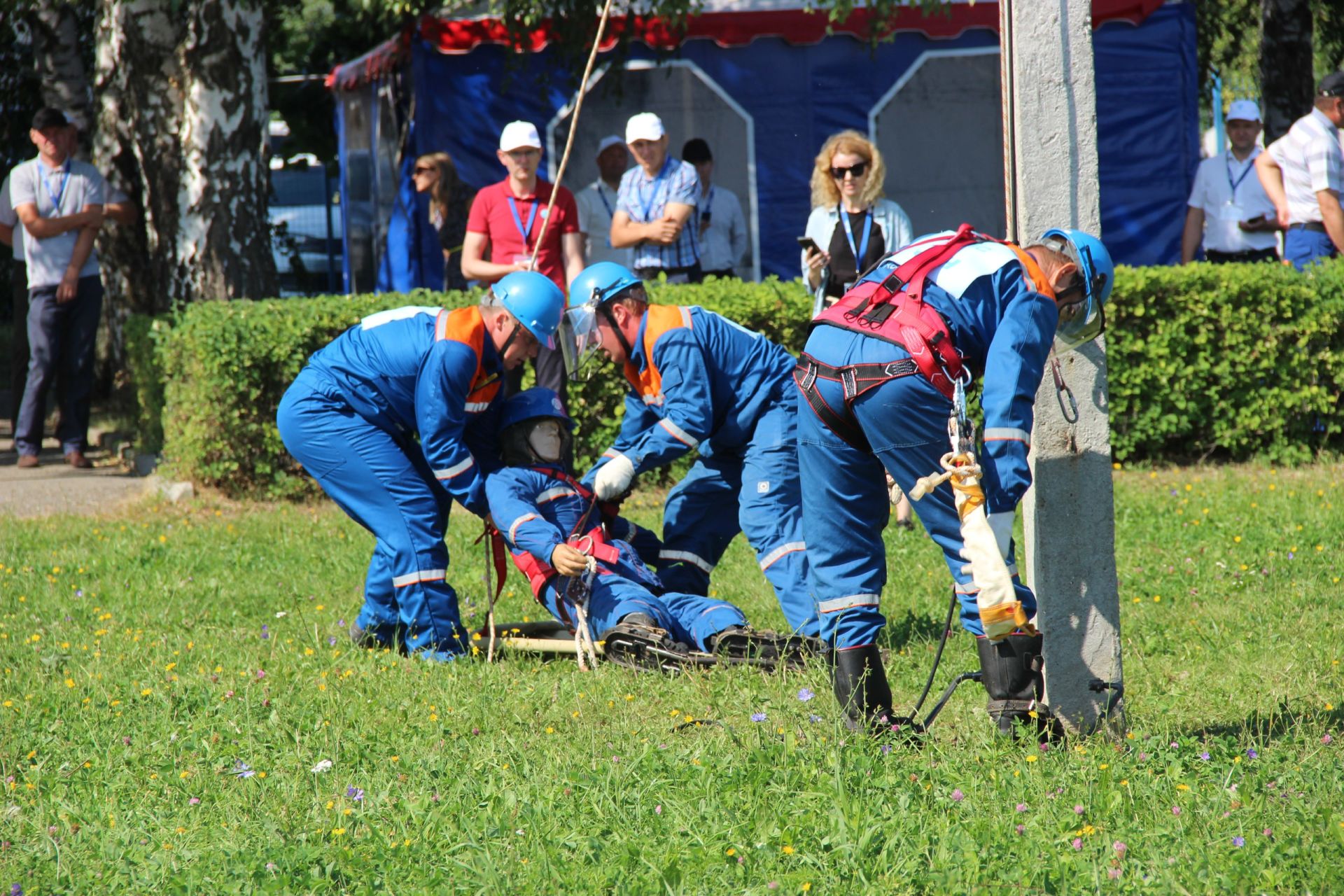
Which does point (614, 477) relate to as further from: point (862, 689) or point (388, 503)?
point (862, 689)

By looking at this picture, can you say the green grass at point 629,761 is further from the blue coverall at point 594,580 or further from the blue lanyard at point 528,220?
the blue lanyard at point 528,220

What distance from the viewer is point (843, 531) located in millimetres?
4363

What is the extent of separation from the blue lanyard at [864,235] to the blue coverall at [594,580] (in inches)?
91.6

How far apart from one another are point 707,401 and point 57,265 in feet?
21.1

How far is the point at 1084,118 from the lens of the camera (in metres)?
4.20

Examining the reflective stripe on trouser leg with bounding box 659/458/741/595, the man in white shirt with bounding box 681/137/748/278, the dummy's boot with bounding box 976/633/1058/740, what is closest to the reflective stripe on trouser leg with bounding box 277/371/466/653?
the reflective stripe on trouser leg with bounding box 659/458/741/595

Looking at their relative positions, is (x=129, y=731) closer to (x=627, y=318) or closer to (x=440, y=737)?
(x=440, y=737)

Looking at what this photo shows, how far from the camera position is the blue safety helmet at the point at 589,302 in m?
5.73

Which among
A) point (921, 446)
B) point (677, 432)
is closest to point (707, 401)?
point (677, 432)

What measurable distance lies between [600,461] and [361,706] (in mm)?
1587

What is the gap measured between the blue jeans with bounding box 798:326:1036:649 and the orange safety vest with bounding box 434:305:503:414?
1.83 m

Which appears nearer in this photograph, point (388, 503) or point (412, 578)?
point (412, 578)

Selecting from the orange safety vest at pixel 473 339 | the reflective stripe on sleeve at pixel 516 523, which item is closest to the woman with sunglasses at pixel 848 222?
the orange safety vest at pixel 473 339

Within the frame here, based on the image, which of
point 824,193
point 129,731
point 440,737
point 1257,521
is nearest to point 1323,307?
point 1257,521
